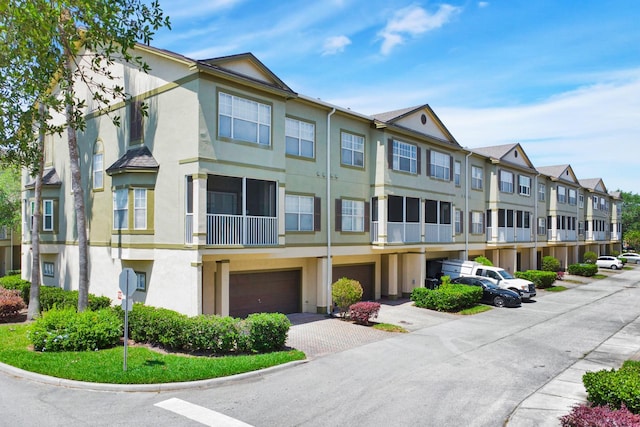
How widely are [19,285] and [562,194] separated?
47314 millimetres

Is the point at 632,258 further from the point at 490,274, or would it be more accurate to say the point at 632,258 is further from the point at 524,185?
the point at 490,274

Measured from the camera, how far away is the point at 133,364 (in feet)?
41.1

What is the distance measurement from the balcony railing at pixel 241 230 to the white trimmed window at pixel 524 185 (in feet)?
93.6

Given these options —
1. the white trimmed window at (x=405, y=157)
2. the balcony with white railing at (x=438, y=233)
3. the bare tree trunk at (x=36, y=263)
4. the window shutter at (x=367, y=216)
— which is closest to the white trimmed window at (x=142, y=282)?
the bare tree trunk at (x=36, y=263)

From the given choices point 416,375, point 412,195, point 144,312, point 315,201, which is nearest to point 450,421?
point 416,375

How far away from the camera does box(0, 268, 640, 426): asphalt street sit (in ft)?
31.1

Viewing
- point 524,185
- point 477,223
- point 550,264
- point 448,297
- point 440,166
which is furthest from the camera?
point 550,264

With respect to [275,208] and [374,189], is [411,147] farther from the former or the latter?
[275,208]

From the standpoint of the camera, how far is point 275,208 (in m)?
18.8

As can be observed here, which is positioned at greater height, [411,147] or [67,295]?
[411,147]

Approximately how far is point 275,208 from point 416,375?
348 inches

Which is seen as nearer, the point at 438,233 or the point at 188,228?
the point at 188,228

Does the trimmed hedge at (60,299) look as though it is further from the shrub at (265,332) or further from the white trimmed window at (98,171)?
the shrub at (265,332)

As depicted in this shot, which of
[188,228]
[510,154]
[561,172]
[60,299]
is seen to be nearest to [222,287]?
[188,228]
